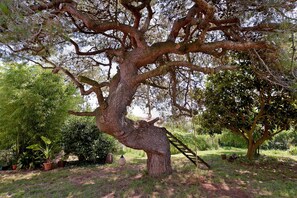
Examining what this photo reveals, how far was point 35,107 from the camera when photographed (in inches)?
297

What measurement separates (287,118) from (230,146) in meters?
7.64

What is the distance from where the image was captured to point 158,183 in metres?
4.87

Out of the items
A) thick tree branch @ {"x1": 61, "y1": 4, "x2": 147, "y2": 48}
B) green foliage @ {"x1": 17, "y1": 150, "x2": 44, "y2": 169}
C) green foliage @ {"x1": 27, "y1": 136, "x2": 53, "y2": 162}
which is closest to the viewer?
thick tree branch @ {"x1": 61, "y1": 4, "x2": 147, "y2": 48}

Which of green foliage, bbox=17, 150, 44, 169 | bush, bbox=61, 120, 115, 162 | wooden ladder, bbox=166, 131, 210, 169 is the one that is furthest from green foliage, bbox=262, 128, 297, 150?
green foliage, bbox=17, 150, 44, 169

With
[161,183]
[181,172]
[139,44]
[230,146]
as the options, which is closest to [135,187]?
[161,183]

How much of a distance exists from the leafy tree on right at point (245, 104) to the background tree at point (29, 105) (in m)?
5.13

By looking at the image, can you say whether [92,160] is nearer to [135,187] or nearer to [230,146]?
[135,187]

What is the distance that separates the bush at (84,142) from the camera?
8.03 m

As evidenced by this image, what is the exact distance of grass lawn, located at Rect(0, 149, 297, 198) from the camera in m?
4.41

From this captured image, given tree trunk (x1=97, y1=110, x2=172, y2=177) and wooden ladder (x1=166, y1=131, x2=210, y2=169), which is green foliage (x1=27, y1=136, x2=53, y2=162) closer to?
tree trunk (x1=97, y1=110, x2=172, y2=177)

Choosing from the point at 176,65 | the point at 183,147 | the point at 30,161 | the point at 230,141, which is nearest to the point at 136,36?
the point at 176,65

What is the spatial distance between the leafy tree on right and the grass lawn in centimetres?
138

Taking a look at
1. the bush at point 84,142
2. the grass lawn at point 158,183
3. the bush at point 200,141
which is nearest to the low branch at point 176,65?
the grass lawn at point 158,183

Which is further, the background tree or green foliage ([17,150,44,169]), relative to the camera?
green foliage ([17,150,44,169])
